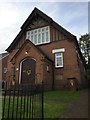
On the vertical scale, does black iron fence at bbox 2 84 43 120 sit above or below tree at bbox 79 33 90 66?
below

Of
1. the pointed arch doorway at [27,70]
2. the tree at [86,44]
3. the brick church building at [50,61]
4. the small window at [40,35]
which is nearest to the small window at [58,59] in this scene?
the brick church building at [50,61]

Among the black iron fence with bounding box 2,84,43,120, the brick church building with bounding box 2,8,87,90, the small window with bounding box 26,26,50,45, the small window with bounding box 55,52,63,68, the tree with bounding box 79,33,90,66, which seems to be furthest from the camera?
the tree with bounding box 79,33,90,66

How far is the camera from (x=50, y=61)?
880 inches

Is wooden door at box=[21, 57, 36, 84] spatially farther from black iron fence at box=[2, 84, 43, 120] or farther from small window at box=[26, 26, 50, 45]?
black iron fence at box=[2, 84, 43, 120]

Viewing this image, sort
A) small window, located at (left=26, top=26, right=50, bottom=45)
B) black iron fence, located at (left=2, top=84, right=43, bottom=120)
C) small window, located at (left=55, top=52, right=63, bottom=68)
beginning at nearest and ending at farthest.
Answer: black iron fence, located at (left=2, top=84, right=43, bottom=120) < small window, located at (left=55, top=52, right=63, bottom=68) < small window, located at (left=26, top=26, right=50, bottom=45)

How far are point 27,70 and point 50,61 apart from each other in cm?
289

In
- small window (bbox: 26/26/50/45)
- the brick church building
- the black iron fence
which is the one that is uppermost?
small window (bbox: 26/26/50/45)

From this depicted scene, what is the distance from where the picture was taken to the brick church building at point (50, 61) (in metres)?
21.3

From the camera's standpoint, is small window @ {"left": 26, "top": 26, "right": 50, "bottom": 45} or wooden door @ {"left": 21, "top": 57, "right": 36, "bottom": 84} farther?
small window @ {"left": 26, "top": 26, "right": 50, "bottom": 45}

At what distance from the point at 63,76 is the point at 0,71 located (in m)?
17.5

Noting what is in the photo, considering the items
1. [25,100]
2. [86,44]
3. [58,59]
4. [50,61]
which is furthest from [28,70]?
[86,44]

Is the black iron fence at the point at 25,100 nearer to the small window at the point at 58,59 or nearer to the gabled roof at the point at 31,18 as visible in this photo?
the small window at the point at 58,59

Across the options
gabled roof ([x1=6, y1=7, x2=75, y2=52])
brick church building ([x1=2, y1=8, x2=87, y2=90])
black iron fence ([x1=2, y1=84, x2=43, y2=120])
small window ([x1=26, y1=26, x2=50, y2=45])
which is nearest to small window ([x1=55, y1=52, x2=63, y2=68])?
brick church building ([x1=2, y1=8, x2=87, y2=90])

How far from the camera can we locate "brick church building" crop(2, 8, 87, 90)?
70.0 ft
